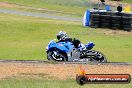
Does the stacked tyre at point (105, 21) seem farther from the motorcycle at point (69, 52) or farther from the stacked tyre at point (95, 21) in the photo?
the motorcycle at point (69, 52)

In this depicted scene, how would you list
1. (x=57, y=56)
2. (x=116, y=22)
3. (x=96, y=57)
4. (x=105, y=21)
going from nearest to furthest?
(x=96, y=57)
(x=57, y=56)
(x=116, y=22)
(x=105, y=21)

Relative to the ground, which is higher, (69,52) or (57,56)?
(69,52)

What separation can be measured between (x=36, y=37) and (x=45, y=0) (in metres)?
32.6

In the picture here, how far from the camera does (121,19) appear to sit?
3562 cm

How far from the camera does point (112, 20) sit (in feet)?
118

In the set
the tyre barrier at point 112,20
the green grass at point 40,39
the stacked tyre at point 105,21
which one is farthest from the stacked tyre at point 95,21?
the green grass at point 40,39

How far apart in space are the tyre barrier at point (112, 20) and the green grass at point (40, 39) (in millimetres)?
1250

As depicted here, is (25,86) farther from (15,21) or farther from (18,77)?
(15,21)

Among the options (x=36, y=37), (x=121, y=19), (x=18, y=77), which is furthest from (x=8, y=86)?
(x=121, y=19)

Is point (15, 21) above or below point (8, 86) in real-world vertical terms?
below

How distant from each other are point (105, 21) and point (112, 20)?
2.24 ft

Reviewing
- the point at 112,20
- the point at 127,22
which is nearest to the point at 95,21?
the point at 112,20

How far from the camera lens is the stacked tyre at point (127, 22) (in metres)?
35.7

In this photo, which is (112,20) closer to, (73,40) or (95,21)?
(95,21)
